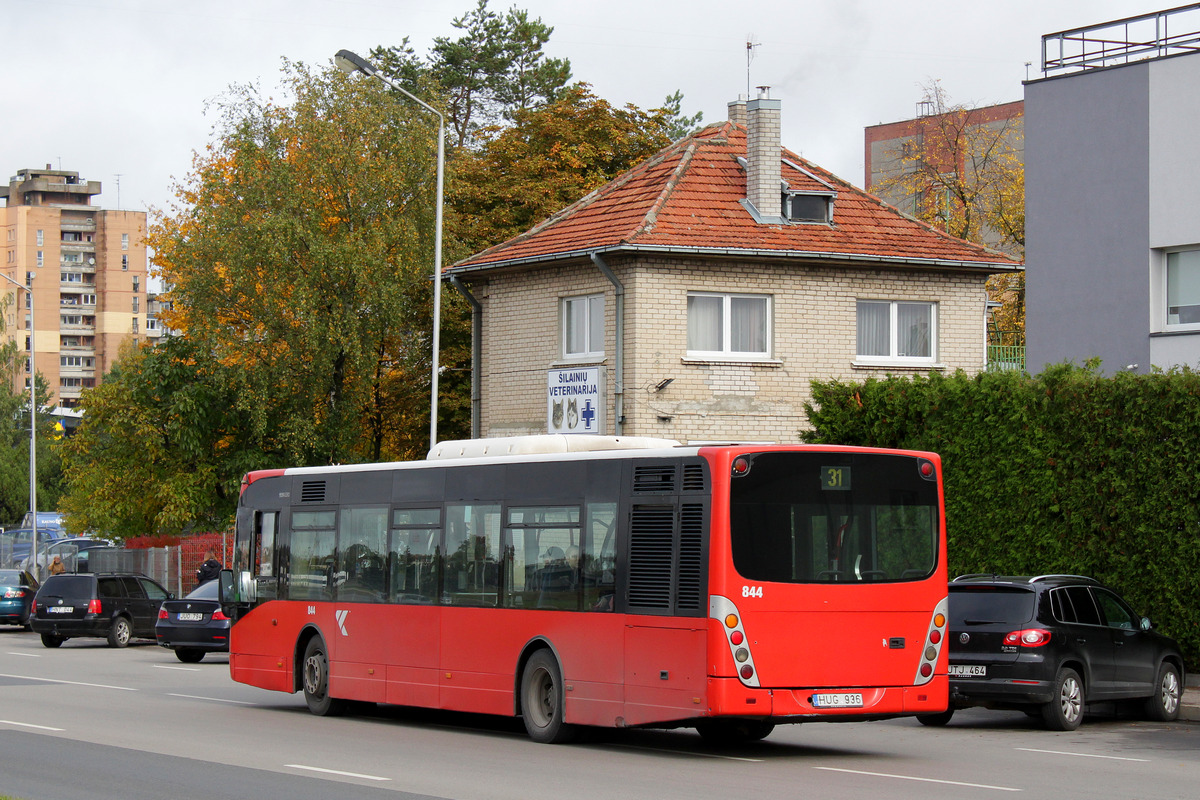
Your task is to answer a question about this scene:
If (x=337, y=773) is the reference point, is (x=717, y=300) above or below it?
above

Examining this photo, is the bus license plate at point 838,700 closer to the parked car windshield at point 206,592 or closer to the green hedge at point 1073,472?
the green hedge at point 1073,472

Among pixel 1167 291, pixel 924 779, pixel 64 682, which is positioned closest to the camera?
pixel 924 779

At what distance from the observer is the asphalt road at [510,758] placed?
11133mm

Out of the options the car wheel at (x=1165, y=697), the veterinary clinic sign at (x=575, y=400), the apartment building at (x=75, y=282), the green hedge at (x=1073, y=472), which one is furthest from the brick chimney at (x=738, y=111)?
the apartment building at (x=75, y=282)

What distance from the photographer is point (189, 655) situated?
2859 cm

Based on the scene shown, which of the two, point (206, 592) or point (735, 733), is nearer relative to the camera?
point (735, 733)

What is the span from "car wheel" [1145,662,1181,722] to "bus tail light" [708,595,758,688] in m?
6.50

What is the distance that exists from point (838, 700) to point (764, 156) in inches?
Answer: 776

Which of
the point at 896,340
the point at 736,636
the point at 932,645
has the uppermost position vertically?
the point at 896,340

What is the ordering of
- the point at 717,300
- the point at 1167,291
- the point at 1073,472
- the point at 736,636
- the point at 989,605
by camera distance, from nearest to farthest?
the point at 736,636 → the point at 989,605 → the point at 1073,472 → the point at 1167,291 → the point at 717,300

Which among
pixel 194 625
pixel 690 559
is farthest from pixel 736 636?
pixel 194 625

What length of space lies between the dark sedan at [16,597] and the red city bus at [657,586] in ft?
76.9

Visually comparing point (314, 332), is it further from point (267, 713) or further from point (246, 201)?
point (267, 713)

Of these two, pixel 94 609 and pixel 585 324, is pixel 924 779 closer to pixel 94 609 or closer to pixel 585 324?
pixel 585 324
